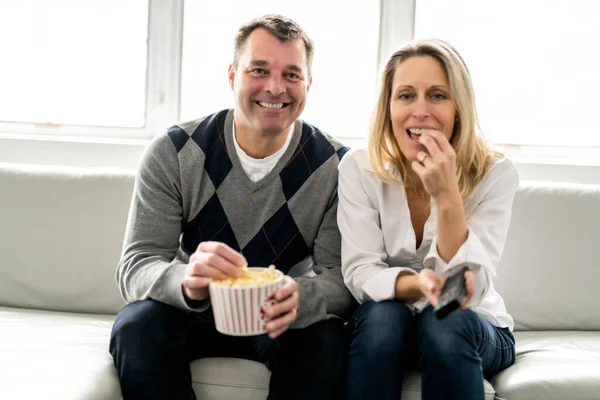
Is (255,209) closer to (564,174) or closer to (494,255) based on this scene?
(494,255)

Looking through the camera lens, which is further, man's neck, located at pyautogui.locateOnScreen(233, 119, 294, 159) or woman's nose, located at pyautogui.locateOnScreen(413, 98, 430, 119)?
man's neck, located at pyautogui.locateOnScreen(233, 119, 294, 159)

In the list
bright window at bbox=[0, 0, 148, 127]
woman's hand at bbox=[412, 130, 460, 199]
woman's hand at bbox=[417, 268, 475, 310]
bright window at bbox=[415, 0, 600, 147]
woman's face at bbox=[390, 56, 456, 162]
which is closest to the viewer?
woman's hand at bbox=[417, 268, 475, 310]

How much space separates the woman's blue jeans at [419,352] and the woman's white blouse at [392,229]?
2.8 inches

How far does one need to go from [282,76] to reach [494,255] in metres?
0.72

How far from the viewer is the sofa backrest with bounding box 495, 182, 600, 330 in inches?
85.7

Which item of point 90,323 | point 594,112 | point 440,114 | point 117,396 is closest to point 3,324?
point 90,323

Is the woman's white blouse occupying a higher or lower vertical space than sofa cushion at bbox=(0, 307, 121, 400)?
higher

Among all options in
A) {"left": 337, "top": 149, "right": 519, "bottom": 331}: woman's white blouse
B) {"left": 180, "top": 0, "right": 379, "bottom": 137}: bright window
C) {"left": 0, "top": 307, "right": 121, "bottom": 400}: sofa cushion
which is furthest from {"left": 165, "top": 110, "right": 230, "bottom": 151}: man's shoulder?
{"left": 180, "top": 0, "right": 379, "bottom": 137}: bright window

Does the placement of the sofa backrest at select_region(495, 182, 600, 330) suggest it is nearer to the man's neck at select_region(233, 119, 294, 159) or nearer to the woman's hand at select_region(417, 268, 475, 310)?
the woman's hand at select_region(417, 268, 475, 310)

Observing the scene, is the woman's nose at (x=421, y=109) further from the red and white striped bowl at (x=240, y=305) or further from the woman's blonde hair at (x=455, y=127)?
the red and white striped bowl at (x=240, y=305)

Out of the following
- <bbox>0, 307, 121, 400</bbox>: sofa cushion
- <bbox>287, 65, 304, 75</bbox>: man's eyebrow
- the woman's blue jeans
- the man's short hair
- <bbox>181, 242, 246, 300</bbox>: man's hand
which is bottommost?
<bbox>0, 307, 121, 400</bbox>: sofa cushion

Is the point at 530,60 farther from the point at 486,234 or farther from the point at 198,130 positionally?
the point at 198,130

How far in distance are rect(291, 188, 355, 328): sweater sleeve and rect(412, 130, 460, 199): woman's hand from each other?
34 cm

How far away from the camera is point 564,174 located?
8.81 feet
